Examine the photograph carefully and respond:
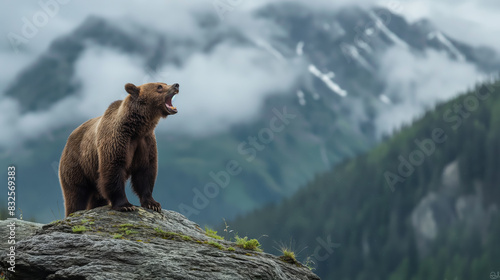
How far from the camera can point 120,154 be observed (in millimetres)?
13258

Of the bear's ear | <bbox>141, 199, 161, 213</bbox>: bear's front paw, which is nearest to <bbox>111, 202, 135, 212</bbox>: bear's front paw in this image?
<bbox>141, 199, 161, 213</bbox>: bear's front paw

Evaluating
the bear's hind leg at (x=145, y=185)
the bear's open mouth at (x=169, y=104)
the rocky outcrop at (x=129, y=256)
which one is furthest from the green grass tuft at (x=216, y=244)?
the bear's open mouth at (x=169, y=104)

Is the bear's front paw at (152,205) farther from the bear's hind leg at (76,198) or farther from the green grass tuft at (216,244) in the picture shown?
the green grass tuft at (216,244)

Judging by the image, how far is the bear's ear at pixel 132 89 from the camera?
45.1ft

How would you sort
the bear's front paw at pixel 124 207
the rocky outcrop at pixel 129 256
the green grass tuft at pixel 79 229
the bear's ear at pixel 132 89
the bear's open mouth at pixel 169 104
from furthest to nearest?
1. the bear's ear at pixel 132 89
2. the bear's open mouth at pixel 169 104
3. the bear's front paw at pixel 124 207
4. the green grass tuft at pixel 79 229
5. the rocky outcrop at pixel 129 256

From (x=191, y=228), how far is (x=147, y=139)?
89.2 inches

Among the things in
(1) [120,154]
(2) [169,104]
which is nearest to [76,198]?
(1) [120,154]

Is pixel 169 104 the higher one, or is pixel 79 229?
pixel 169 104

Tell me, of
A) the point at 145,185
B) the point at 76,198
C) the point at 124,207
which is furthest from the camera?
the point at 76,198

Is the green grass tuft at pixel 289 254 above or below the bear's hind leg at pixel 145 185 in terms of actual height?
below

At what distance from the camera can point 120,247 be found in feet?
34.5

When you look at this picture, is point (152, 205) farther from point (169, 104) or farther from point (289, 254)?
point (289, 254)

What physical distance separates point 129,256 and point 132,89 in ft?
15.5

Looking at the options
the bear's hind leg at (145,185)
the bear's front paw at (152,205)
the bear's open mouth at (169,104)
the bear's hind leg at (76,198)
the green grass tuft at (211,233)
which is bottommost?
the green grass tuft at (211,233)
